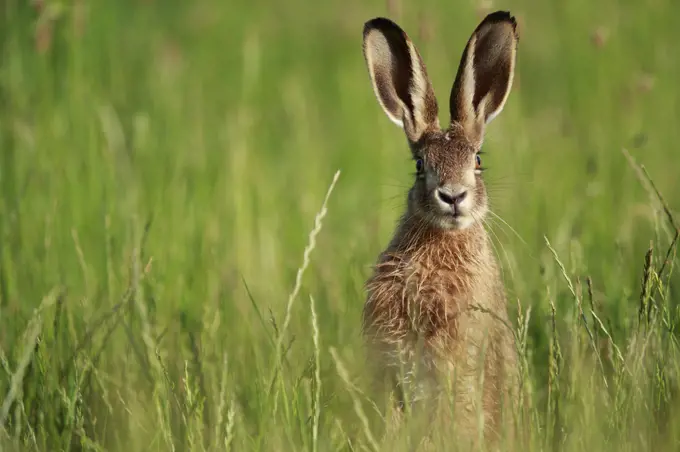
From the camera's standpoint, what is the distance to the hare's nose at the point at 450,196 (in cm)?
400

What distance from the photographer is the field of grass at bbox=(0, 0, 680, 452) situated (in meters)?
3.48

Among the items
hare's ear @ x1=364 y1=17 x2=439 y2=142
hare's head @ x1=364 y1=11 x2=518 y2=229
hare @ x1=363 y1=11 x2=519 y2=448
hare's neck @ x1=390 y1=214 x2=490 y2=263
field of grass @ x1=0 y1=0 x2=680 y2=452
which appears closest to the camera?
field of grass @ x1=0 y1=0 x2=680 y2=452

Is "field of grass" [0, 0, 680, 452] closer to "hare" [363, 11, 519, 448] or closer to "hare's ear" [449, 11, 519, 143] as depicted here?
"hare" [363, 11, 519, 448]

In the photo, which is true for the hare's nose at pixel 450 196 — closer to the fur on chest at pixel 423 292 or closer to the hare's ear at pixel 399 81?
the fur on chest at pixel 423 292

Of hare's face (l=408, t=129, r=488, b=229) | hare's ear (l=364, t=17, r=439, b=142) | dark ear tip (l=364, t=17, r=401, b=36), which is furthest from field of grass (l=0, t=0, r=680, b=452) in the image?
dark ear tip (l=364, t=17, r=401, b=36)

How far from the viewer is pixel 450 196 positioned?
4.00 metres

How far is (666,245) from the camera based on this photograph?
4.86 metres

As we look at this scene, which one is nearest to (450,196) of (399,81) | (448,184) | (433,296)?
(448,184)

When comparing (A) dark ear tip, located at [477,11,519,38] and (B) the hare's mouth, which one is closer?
(B) the hare's mouth

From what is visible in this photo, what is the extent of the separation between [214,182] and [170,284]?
139 cm

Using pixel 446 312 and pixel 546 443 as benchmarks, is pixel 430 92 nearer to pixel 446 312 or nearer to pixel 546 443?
pixel 446 312

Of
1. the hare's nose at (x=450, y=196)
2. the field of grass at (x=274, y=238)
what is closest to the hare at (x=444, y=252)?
the hare's nose at (x=450, y=196)

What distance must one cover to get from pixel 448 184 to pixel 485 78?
0.68 metres

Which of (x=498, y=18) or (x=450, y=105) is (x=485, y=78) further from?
(x=498, y=18)
